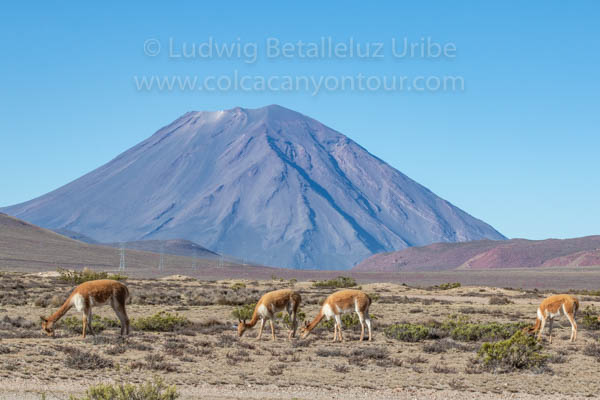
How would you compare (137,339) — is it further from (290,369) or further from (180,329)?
(290,369)

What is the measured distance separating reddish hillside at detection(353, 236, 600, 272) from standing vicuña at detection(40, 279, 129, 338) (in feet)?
425

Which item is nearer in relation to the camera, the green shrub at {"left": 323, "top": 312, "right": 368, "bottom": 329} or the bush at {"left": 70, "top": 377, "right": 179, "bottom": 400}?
the bush at {"left": 70, "top": 377, "right": 179, "bottom": 400}

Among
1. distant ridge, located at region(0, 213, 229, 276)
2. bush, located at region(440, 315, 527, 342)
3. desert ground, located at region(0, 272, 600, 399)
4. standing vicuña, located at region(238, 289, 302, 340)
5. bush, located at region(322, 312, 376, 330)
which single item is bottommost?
desert ground, located at region(0, 272, 600, 399)

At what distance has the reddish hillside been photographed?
151750 millimetres

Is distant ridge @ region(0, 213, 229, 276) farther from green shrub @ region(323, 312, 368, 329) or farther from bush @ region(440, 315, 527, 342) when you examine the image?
bush @ region(440, 315, 527, 342)

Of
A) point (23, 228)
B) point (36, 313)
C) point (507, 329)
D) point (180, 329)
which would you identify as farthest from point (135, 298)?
point (23, 228)

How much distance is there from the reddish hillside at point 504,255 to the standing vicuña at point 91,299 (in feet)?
425

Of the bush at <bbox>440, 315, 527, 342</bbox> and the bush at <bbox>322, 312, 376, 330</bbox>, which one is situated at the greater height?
the bush at <bbox>322, 312, 376, 330</bbox>

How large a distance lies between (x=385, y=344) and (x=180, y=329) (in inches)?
232

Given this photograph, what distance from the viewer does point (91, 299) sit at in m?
17.4

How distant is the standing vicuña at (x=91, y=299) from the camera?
17344mm

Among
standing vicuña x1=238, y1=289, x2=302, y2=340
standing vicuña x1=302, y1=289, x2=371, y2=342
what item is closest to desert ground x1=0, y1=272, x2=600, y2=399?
standing vicuña x1=238, y1=289, x2=302, y2=340

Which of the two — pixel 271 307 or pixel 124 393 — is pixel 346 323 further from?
pixel 124 393

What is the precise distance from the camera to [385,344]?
749 inches
